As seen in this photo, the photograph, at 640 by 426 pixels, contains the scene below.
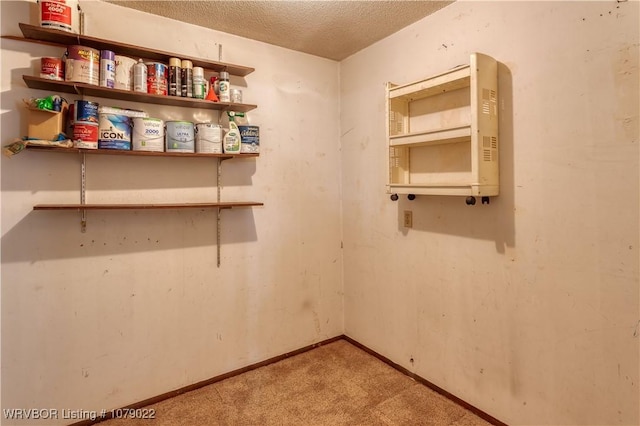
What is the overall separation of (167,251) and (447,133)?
179cm

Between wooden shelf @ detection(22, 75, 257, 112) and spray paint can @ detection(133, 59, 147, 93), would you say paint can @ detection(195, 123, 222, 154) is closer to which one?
wooden shelf @ detection(22, 75, 257, 112)

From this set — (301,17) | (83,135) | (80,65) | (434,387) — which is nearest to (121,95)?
(80,65)

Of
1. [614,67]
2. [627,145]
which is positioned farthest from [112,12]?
[627,145]

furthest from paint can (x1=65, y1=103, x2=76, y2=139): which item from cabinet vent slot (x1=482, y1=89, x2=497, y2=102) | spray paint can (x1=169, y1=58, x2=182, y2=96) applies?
cabinet vent slot (x1=482, y1=89, x2=497, y2=102)

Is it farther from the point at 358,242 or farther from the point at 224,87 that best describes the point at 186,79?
the point at 358,242

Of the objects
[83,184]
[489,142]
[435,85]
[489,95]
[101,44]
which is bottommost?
[83,184]

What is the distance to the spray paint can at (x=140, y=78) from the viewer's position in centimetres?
186

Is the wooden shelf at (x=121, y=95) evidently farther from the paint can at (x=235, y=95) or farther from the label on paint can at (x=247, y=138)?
the label on paint can at (x=247, y=138)

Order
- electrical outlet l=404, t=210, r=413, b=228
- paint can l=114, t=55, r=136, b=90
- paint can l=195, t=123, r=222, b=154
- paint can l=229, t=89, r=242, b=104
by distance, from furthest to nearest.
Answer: electrical outlet l=404, t=210, r=413, b=228, paint can l=229, t=89, r=242, b=104, paint can l=195, t=123, r=222, b=154, paint can l=114, t=55, r=136, b=90

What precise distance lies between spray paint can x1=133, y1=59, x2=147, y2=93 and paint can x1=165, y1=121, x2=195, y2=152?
0.71 feet

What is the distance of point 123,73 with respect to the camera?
72.7 inches

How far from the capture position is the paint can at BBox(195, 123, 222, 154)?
2041mm

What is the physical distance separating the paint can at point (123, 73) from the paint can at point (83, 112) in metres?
0.19

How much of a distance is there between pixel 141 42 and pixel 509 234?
2344 mm
